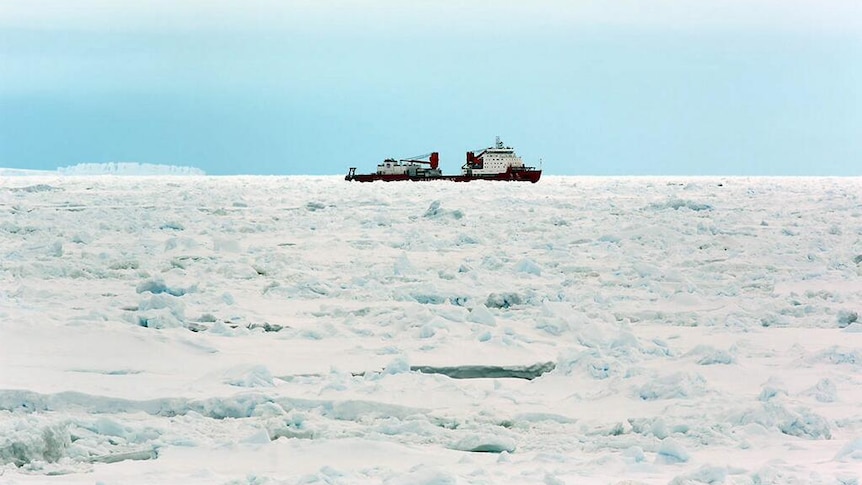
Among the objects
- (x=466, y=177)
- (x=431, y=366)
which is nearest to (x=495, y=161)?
(x=466, y=177)

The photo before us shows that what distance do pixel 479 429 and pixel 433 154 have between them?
53.9m

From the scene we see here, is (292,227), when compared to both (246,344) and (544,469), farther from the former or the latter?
(544,469)

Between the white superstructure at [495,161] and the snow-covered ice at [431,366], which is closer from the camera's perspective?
the snow-covered ice at [431,366]

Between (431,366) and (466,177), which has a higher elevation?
(466,177)

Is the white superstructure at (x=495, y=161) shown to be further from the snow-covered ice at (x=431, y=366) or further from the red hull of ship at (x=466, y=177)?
the snow-covered ice at (x=431, y=366)

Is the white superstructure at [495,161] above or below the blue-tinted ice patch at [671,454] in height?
above

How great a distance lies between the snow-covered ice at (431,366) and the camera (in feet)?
14.1

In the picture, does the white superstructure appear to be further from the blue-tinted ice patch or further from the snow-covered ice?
the blue-tinted ice patch

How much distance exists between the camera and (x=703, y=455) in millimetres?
4406

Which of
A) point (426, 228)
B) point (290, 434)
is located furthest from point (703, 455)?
point (426, 228)

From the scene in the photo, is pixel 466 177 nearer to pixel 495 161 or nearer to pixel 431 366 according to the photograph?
pixel 495 161

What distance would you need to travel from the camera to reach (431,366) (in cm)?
622

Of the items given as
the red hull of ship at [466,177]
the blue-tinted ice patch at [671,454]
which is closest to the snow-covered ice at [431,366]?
the blue-tinted ice patch at [671,454]

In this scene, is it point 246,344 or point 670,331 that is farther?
point 670,331
